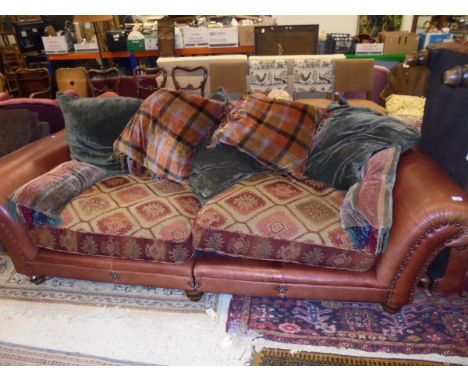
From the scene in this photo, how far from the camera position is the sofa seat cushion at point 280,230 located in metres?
1.49

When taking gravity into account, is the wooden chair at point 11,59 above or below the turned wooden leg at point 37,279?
above

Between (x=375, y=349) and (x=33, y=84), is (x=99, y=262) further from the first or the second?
(x=33, y=84)

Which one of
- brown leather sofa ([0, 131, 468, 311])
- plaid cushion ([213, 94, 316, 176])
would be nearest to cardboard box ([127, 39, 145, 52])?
brown leather sofa ([0, 131, 468, 311])

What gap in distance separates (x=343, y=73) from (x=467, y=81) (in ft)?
7.16

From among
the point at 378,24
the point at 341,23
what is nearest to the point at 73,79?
the point at 341,23

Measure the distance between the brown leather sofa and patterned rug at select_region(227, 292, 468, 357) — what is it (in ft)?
0.35

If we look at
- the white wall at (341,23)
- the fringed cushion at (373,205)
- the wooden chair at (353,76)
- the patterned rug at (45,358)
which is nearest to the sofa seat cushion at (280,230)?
the fringed cushion at (373,205)

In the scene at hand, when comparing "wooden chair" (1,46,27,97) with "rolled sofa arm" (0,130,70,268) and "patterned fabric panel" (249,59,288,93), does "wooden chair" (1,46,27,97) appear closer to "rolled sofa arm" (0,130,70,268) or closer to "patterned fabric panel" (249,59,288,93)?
"patterned fabric panel" (249,59,288,93)

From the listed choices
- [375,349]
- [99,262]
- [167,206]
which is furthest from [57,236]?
[375,349]

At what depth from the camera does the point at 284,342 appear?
1520 mm

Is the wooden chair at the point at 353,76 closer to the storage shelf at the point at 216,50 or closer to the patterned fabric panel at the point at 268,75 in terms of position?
the patterned fabric panel at the point at 268,75

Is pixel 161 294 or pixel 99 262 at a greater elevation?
pixel 99 262

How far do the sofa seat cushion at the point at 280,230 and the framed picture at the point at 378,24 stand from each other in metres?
4.50

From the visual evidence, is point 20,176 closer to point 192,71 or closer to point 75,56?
point 192,71
